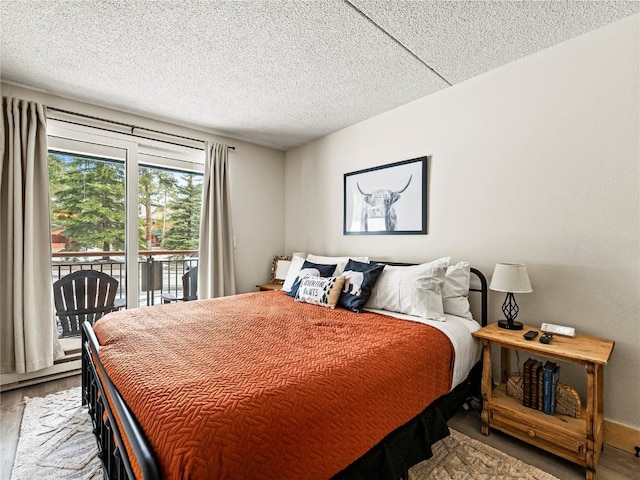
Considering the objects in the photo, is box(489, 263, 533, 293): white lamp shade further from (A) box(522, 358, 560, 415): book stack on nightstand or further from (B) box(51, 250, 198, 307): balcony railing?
(B) box(51, 250, 198, 307): balcony railing

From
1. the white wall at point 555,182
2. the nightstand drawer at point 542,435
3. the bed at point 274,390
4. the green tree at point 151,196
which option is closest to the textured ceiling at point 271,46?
the white wall at point 555,182

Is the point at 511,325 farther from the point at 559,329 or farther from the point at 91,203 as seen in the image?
the point at 91,203

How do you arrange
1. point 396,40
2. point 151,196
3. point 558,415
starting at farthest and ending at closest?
1. point 151,196
2. point 396,40
3. point 558,415

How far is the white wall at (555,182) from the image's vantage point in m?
1.85

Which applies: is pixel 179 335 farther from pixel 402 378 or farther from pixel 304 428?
pixel 402 378

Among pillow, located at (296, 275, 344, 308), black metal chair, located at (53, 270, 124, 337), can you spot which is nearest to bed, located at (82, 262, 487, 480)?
pillow, located at (296, 275, 344, 308)

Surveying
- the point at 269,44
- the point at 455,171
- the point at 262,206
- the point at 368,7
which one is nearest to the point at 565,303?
the point at 455,171

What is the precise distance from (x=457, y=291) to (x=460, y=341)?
1.55 feet

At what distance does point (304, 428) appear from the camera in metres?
1.10

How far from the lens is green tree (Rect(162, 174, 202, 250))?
3662 millimetres

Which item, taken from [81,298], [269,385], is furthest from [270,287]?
[269,385]

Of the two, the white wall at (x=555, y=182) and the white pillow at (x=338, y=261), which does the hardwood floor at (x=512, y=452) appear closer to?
the white wall at (x=555, y=182)

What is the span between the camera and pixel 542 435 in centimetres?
174

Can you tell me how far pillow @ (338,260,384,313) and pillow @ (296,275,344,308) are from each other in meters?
0.05
